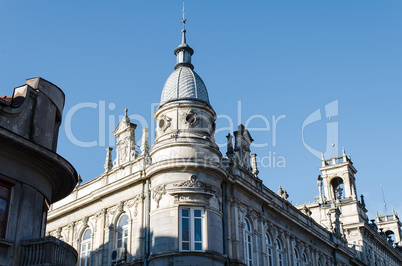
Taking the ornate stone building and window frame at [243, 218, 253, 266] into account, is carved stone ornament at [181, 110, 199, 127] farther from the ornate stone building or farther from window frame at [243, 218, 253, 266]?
window frame at [243, 218, 253, 266]

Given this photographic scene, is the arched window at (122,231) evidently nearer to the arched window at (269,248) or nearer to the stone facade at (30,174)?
the arched window at (269,248)

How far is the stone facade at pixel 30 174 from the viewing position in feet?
55.6

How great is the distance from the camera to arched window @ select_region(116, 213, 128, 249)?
30288 millimetres

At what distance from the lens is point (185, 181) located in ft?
92.6

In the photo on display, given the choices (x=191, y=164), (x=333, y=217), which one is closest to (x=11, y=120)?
(x=191, y=164)

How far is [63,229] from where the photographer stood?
35188mm

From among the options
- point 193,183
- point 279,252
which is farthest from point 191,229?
point 279,252

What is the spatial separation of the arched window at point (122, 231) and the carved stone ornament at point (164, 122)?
552 centimetres

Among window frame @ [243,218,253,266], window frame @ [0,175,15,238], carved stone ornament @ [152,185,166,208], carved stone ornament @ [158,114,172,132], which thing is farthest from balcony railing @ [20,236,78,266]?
window frame @ [243,218,253,266]

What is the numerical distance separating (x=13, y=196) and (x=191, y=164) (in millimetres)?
12434

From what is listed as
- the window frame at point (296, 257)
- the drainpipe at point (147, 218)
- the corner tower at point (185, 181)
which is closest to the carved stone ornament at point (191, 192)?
the corner tower at point (185, 181)

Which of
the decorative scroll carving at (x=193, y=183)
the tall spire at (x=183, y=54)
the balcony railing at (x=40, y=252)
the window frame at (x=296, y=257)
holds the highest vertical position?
the tall spire at (x=183, y=54)

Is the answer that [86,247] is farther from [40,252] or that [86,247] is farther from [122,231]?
[40,252]

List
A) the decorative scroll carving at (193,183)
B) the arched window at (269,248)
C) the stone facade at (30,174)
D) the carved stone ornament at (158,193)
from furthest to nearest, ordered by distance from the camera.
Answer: the arched window at (269,248), the carved stone ornament at (158,193), the decorative scroll carving at (193,183), the stone facade at (30,174)
